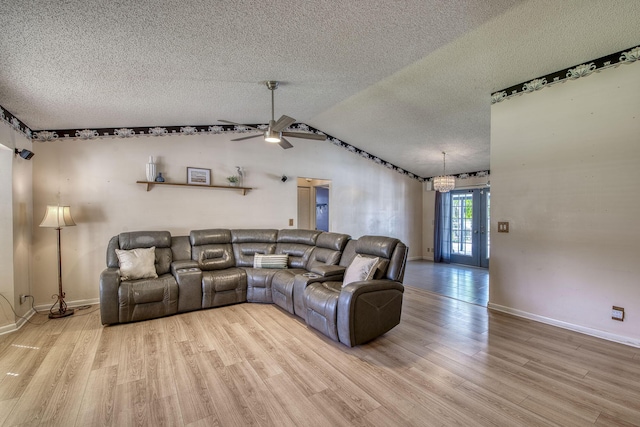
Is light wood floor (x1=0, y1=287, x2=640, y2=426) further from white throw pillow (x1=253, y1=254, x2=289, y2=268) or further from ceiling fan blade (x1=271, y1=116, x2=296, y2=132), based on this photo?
ceiling fan blade (x1=271, y1=116, x2=296, y2=132)

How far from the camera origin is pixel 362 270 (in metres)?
3.06

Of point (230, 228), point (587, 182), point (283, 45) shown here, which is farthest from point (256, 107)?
point (587, 182)

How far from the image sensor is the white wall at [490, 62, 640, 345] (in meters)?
2.79

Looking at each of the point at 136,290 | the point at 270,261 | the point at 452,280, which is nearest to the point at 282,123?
the point at 270,261

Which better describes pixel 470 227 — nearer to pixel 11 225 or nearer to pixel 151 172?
pixel 151 172

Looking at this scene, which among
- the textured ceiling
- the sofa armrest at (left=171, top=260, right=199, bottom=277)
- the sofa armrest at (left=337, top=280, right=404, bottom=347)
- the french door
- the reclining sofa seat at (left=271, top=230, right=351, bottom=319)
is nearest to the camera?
the textured ceiling

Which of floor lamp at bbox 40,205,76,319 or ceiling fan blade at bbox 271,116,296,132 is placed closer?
ceiling fan blade at bbox 271,116,296,132

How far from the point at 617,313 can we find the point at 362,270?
8.34ft

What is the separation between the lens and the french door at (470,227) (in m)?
6.84

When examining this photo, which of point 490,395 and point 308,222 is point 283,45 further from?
point 308,222

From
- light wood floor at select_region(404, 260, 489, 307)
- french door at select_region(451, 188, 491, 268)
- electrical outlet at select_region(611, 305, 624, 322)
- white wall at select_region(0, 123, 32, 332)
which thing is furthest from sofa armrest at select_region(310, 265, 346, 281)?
french door at select_region(451, 188, 491, 268)

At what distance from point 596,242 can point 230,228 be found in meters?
4.96

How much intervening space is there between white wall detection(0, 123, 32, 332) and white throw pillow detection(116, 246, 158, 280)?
977 mm

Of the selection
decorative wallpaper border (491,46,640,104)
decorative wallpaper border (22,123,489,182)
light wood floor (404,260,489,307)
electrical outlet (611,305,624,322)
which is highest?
decorative wallpaper border (491,46,640,104)
